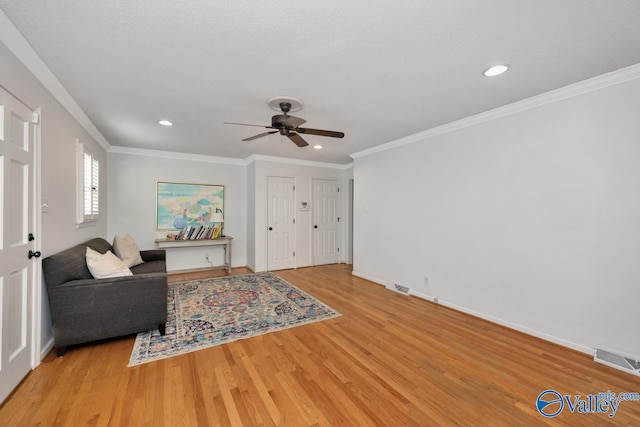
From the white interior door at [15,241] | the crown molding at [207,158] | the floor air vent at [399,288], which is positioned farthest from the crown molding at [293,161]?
the white interior door at [15,241]

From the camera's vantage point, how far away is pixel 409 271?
4074mm

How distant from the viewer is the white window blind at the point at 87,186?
3.10m

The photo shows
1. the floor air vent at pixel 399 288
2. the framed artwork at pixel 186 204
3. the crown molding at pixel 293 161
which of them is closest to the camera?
the floor air vent at pixel 399 288

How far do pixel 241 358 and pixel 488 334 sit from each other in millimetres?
2492

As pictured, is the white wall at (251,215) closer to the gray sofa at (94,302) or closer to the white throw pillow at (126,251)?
the white throw pillow at (126,251)

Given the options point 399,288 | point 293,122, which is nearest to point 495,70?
point 293,122

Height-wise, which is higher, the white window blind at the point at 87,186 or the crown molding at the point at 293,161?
the crown molding at the point at 293,161

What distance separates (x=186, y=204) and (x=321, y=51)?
4.42 m

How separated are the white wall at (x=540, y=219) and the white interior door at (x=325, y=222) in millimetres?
2429

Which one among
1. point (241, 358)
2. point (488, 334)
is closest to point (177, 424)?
point (241, 358)

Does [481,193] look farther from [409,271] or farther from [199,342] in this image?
[199,342]

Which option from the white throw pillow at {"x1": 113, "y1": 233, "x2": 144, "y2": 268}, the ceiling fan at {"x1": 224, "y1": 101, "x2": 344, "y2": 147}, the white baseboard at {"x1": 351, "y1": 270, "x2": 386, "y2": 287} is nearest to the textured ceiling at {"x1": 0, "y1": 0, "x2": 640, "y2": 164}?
the ceiling fan at {"x1": 224, "y1": 101, "x2": 344, "y2": 147}

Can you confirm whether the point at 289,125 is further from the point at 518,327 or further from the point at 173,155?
the point at 173,155

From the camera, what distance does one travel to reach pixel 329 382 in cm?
196
